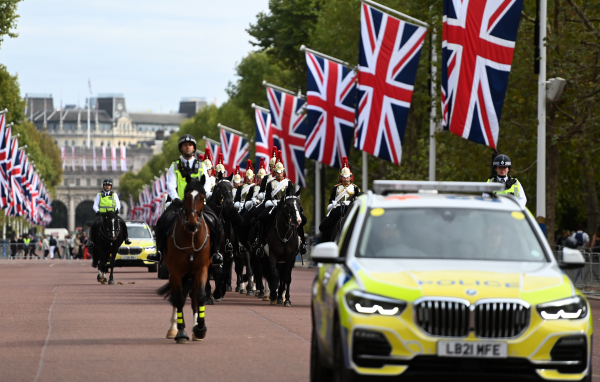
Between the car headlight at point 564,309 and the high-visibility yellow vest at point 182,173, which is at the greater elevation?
the high-visibility yellow vest at point 182,173

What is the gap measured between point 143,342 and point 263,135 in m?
36.4

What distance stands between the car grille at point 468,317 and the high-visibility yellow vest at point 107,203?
20.5 metres

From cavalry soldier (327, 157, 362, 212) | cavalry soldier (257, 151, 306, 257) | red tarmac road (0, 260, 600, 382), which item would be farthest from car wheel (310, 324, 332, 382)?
cavalry soldier (257, 151, 306, 257)

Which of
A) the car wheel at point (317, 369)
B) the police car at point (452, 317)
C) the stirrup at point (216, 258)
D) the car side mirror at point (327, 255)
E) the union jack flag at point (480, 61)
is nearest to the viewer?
the police car at point (452, 317)

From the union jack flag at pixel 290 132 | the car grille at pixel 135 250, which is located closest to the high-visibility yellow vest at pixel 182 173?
the car grille at pixel 135 250

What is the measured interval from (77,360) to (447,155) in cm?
2996

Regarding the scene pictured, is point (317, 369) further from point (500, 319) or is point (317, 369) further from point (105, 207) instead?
point (105, 207)

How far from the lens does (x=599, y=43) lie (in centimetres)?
2706

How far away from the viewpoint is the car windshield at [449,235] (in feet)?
28.5

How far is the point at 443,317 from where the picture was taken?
7578 mm

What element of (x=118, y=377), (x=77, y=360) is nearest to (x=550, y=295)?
(x=118, y=377)

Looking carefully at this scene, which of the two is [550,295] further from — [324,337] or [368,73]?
[368,73]

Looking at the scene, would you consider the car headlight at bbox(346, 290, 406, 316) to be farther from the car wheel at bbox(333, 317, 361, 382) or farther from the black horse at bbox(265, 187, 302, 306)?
the black horse at bbox(265, 187, 302, 306)

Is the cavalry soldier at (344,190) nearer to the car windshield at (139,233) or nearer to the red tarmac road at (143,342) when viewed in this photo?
the red tarmac road at (143,342)
